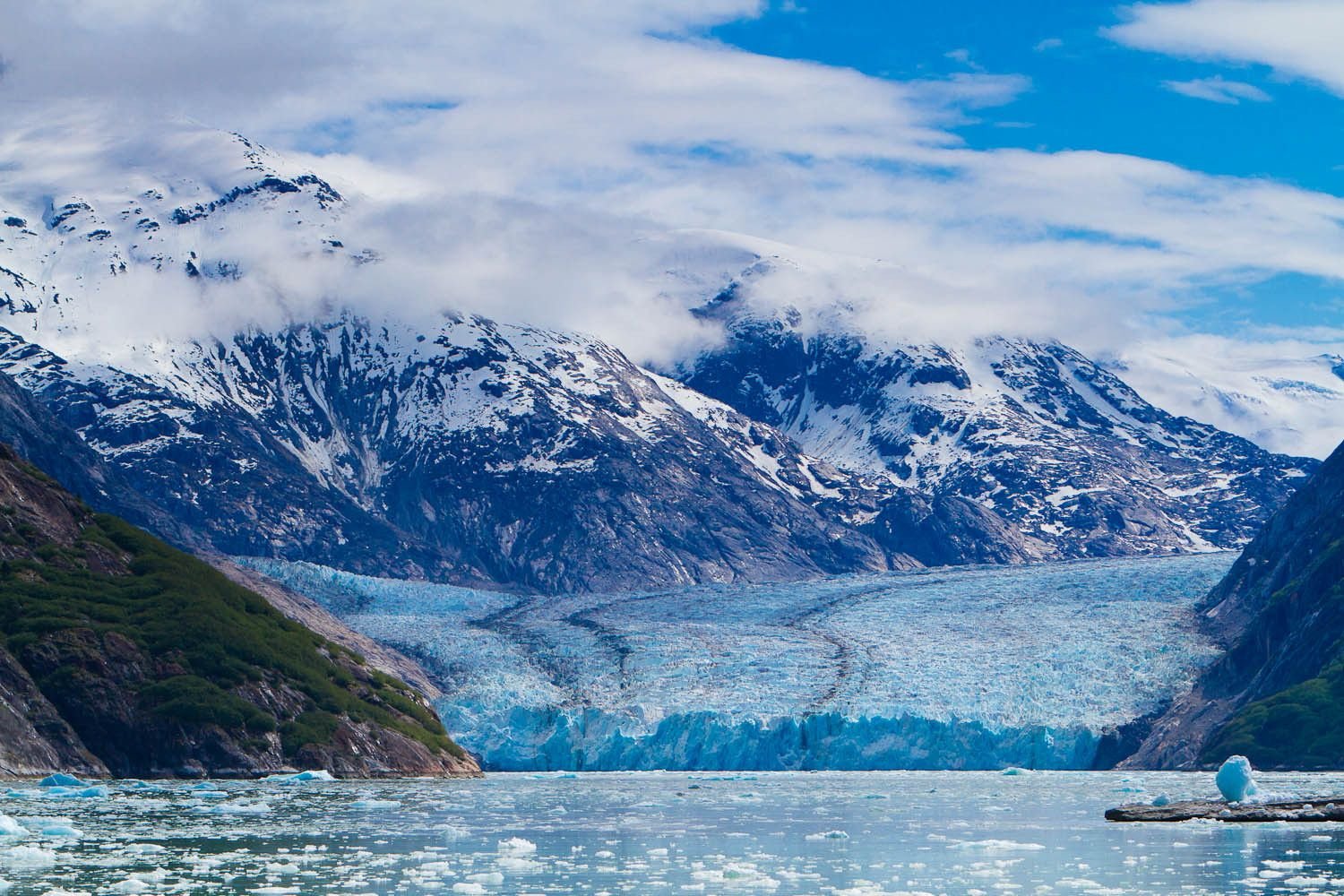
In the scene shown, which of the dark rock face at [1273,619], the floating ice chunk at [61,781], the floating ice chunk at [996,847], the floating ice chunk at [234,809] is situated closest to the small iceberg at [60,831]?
the floating ice chunk at [234,809]

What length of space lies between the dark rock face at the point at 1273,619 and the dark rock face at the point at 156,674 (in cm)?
4906

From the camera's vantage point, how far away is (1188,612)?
517ft

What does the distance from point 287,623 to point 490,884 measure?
226ft

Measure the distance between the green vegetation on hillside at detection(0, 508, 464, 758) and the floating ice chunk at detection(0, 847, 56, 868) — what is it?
134ft

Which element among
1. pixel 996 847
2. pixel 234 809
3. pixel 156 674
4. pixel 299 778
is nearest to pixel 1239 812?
pixel 996 847

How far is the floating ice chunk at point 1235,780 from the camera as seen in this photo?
7306 centimetres

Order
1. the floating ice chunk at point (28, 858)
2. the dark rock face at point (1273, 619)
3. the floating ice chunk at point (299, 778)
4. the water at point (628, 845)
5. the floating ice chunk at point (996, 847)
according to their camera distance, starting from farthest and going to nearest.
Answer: the dark rock face at point (1273, 619) < the floating ice chunk at point (299, 778) < the floating ice chunk at point (996, 847) < the floating ice chunk at point (28, 858) < the water at point (628, 845)

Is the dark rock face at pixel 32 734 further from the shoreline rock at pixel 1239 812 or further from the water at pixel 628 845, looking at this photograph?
the shoreline rock at pixel 1239 812

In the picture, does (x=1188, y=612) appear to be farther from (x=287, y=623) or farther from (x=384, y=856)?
(x=384, y=856)

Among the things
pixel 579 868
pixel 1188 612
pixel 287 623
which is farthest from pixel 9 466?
pixel 1188 612

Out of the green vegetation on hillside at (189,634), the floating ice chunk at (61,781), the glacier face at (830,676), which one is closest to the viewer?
the floating ice chunk at (61,781)

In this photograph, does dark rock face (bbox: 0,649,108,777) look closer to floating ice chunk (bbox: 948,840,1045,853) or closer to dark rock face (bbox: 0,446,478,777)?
dark rock face (bbox: 0,446,478,777)

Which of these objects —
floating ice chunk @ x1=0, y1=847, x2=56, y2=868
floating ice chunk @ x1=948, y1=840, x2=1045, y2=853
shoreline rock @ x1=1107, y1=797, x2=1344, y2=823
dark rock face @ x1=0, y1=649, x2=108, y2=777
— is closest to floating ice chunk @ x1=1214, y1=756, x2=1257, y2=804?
shoreline rock @ x1=1107, y1=797, x2=1344, y2=823

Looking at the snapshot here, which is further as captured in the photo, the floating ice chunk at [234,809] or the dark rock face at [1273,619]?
the dark rock face at [1273,619]
